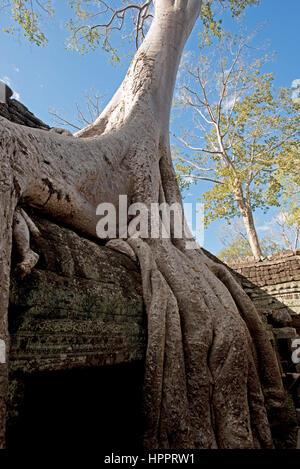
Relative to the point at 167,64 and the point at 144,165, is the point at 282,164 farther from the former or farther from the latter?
the point at 144,165

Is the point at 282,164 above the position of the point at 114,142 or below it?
above

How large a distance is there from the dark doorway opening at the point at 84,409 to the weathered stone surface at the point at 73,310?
0.24ft

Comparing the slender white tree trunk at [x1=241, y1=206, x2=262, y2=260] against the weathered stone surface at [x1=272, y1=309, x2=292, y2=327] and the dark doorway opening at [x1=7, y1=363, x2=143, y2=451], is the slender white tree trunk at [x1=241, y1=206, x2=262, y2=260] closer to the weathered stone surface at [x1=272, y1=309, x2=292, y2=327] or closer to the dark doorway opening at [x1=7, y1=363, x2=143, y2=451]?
the weathered stone surface at [x1=272, y1=309, x2=292, y2=327]

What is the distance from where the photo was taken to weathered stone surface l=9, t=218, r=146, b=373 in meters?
0.87

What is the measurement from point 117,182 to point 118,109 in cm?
141

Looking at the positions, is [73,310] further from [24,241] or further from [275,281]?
[275,281]

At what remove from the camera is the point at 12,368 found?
80cm

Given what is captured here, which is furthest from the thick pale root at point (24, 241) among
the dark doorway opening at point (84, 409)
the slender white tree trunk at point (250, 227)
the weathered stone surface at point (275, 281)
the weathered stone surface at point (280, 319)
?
the slender white tree trunk at point (250, 227)

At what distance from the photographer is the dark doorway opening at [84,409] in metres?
0.96

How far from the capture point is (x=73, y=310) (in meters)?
1.02

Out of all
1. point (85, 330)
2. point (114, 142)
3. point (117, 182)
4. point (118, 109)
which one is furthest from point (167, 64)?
point (85, 330)

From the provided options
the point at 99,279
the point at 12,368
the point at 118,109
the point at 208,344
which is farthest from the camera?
the point at 118,109
